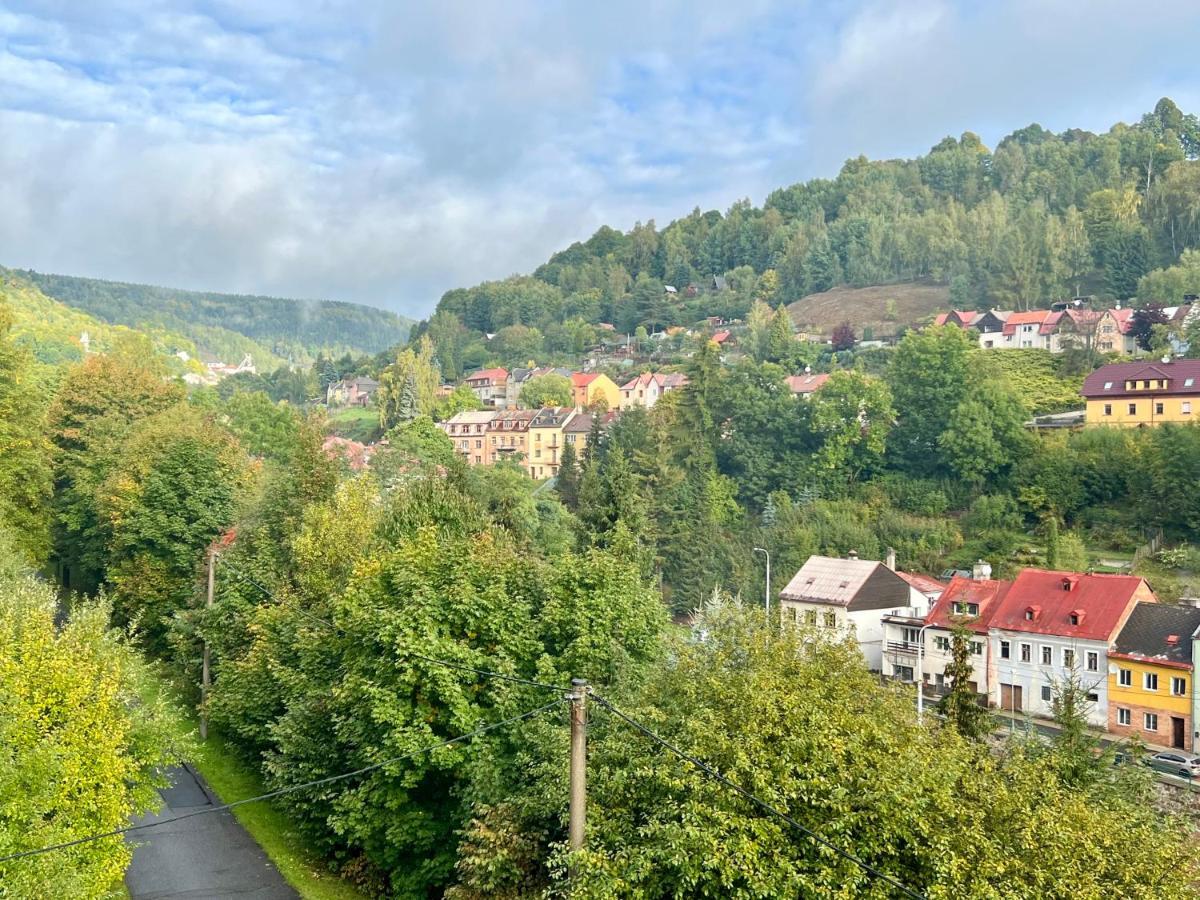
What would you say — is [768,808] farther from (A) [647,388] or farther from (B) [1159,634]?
(A) [647,388]

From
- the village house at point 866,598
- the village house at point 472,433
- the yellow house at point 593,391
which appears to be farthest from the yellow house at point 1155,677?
the yellow house at point 593,391

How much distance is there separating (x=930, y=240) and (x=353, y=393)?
80622mm

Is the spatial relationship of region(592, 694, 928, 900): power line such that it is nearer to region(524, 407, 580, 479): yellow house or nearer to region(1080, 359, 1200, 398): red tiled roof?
region(1080, 359, 1200, 398): red tiled roof

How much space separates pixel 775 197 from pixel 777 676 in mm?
180050

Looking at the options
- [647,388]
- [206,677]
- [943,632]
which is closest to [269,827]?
[206,677]

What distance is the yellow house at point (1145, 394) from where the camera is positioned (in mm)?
63781

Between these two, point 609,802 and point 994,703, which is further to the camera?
point 994,703

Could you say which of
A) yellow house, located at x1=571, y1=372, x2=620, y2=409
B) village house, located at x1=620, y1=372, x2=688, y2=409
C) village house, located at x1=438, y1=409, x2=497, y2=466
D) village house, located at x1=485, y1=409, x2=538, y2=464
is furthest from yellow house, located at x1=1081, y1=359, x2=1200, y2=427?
Result: village house, located at x1=438, y1=409, x2=497, y2=466

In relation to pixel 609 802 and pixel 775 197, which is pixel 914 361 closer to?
pixel 609 802

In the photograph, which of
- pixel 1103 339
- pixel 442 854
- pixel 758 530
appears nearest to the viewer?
pixel 442 854

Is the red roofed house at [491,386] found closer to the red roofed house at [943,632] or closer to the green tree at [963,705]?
the red roofed house at [943,632]

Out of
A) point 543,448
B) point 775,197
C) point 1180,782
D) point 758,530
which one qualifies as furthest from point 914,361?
point 775,197

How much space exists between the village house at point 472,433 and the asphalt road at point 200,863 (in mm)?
73295

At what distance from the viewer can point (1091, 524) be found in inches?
2328
